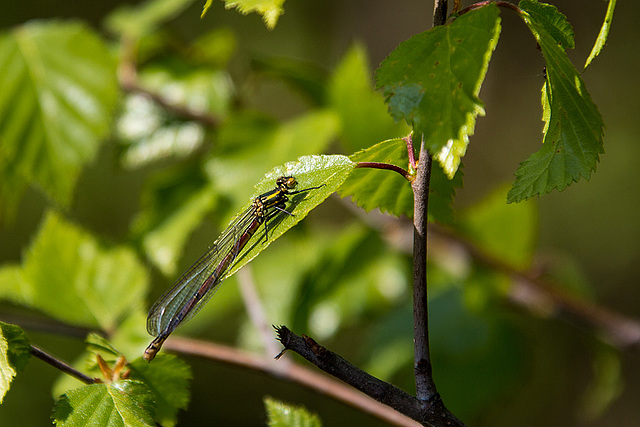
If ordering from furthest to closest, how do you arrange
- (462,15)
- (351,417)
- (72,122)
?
(351,417) → (72,122) → (462,15)

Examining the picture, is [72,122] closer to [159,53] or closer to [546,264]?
[159,53]

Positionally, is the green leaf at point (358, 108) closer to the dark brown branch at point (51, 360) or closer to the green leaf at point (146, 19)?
the green leaf at point (146, 19)

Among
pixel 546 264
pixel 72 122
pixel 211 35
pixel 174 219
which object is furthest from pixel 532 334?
pixel 72 122

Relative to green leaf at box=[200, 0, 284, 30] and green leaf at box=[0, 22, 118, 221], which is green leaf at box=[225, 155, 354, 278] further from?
green leaf at box=[0, 22, 118, 221]

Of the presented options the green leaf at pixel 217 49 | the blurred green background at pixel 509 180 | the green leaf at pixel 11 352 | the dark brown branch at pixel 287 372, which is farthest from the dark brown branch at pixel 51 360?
the blurred green background at pixel 509 180

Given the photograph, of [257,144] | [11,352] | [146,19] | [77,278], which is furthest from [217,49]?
[11,352]

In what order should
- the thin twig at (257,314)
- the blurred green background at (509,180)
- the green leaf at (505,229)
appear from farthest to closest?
1. the blurred green background at (509,180)
2. the green leaf at (505,229)
3. the thin twig at (257,314)
